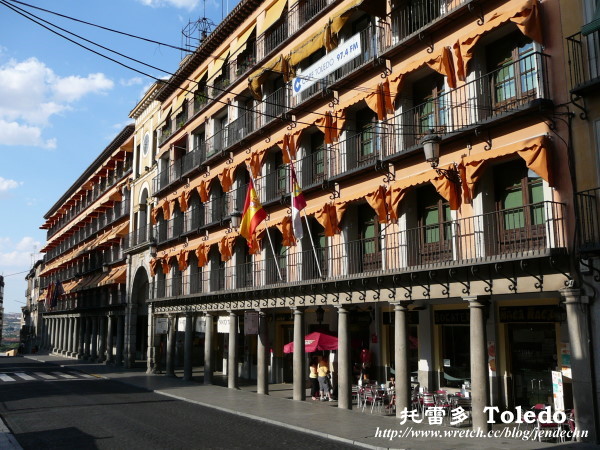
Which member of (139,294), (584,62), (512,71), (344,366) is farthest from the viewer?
(139,294)

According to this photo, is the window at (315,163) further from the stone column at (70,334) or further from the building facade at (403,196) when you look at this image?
the stone column at (70,334)

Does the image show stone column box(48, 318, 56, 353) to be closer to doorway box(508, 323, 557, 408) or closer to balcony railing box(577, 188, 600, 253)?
doorway box(508, 323, 557, 408)

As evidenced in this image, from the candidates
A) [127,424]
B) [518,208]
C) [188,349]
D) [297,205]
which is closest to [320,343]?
[297,205]

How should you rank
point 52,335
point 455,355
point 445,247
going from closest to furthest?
point 445,247
point 455,355
point 52,335

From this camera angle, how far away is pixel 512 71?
15.7 metres

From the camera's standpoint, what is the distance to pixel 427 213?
1834cm

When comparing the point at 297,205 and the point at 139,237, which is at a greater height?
the point at 139,237

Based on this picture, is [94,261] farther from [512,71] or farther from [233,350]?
[512,71]

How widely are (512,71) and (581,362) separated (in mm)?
7561

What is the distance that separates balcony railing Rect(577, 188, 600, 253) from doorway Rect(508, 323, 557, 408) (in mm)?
4098

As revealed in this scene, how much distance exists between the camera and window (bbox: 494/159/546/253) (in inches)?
576

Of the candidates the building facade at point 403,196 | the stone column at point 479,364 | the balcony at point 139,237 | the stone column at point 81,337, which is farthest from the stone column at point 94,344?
the stone column at point 479,364

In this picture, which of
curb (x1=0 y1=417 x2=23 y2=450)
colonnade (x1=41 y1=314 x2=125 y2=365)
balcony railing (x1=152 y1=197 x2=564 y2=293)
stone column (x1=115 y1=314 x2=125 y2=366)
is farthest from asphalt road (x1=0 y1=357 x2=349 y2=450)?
colonnade (x1=41 y1=314 x2=125 y2=365)

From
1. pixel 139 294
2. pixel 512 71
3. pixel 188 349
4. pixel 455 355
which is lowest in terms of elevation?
pixel 188 349
